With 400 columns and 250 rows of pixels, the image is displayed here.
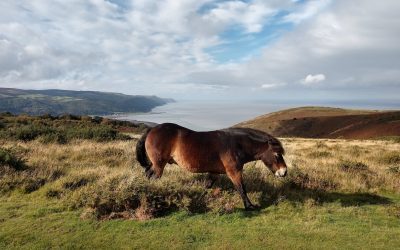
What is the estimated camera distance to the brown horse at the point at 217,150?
324 inches

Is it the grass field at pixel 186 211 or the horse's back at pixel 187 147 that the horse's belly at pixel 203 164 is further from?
the grass field at pixel 186 211

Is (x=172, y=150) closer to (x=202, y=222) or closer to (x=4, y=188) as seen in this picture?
(x=202, y=222)

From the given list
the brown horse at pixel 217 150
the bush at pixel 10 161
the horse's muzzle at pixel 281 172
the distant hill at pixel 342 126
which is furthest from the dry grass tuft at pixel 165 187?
the distant hill at pixel 342 126

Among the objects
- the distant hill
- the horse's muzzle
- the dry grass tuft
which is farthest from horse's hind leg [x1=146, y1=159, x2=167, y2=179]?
the distant hill

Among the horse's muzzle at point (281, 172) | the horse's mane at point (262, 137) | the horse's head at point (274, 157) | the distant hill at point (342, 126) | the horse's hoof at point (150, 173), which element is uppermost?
the horse's mane at point (262, 137)

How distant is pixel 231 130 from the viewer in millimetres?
8664

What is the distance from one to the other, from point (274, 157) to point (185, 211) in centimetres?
234

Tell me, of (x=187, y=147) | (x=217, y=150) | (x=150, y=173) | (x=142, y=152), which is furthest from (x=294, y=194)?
(x=142, y=152)

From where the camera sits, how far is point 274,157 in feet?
27.2

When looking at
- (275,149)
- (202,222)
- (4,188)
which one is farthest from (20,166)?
(275,149)

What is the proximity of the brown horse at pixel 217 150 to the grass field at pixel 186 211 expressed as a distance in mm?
597

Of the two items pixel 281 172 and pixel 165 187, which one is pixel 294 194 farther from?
pixel 165 187

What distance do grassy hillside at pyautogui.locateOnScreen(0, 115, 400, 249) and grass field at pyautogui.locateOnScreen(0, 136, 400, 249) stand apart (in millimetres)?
20

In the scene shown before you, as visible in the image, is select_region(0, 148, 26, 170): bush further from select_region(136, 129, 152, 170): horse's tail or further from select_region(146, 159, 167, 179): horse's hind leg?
select_region(146, 159, 167, 179): horse's hind leg
